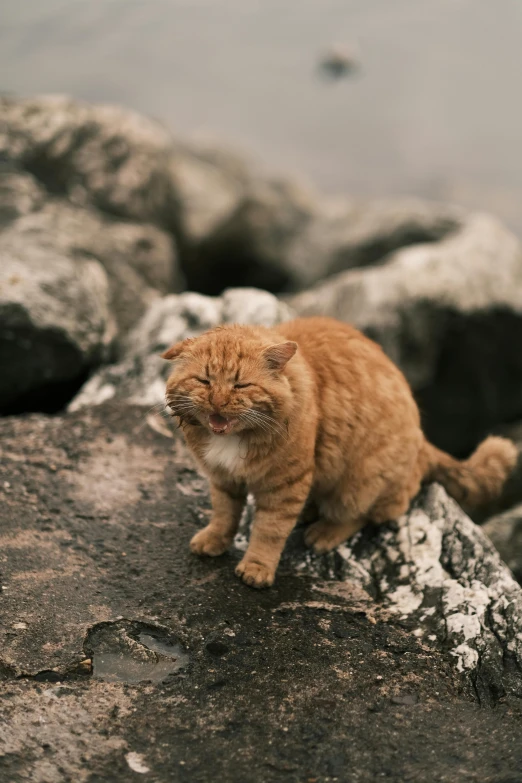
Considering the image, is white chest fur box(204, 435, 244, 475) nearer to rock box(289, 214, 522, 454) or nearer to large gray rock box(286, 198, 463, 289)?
rock box(289, 214, 522, 454)

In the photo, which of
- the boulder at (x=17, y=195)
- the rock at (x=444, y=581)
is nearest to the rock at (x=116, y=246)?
the boulder at (x=17, y=195)

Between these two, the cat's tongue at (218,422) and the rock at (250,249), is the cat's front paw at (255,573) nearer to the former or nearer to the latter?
the cat's tongue at (218,422)

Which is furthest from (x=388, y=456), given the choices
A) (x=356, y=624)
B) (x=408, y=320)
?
(x=408, y=320)

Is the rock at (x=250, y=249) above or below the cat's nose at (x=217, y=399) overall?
below

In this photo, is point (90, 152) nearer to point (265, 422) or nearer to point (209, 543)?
point (209, 543)

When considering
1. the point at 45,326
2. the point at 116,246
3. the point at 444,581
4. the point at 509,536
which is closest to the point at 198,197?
the point at 116,246

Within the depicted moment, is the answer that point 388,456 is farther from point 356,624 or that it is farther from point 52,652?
point 52,652

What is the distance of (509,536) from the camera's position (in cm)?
509

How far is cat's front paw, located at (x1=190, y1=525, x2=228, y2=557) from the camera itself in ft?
12.1

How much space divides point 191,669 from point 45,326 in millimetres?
2775

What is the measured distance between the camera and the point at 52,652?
3006 mm

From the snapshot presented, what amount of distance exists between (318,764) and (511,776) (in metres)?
0.63

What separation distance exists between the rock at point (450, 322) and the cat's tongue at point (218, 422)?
3114 millimetres

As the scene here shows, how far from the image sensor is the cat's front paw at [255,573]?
3.49 metres
